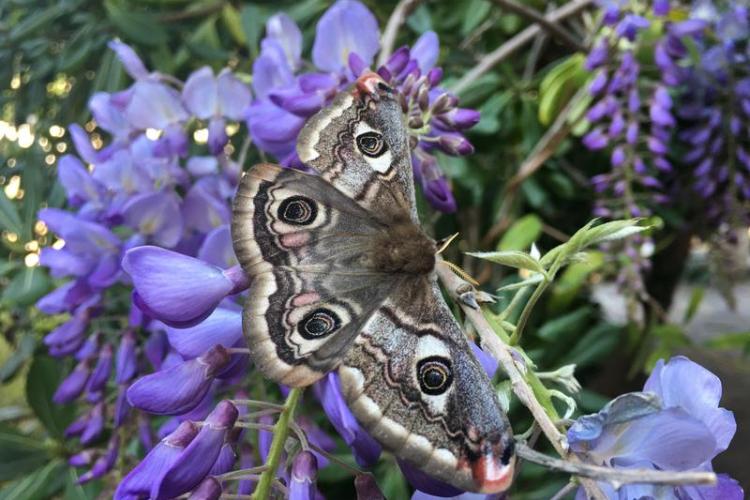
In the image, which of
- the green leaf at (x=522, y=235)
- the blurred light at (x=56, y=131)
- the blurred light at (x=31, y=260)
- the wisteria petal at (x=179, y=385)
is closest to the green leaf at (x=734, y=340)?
the green leaf at (x=522, y=235)

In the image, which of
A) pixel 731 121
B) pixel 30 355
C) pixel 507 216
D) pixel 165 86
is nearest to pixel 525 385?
pixel 165 86

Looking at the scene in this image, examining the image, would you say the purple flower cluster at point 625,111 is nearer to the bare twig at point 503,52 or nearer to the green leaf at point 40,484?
the bare twig at point 503,52

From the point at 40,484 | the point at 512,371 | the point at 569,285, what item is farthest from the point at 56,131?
the point at 512,371

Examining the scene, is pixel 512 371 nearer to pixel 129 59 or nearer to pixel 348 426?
pixel 348 426

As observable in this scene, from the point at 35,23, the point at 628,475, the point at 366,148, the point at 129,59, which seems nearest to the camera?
the point at 628,475

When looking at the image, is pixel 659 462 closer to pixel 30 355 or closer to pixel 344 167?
pixel 344 167

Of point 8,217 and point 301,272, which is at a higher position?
point 301,272

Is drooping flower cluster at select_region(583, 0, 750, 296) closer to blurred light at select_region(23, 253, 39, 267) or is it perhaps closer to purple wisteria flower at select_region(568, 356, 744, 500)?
purple wisteria flower at select_region(568, 356, 744, 500)
